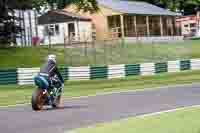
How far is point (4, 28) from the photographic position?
44.8m

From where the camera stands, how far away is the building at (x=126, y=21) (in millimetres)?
65375

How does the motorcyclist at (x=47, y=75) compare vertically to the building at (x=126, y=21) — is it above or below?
below

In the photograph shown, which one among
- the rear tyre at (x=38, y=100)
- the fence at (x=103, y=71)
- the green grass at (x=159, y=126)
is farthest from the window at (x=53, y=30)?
the green grass at (x=159, y=126)

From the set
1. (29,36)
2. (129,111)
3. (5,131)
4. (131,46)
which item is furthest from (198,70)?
(29,36)

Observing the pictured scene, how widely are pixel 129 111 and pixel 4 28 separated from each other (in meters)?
29.1

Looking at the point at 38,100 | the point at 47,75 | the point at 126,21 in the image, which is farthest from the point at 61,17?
the point at 38,100

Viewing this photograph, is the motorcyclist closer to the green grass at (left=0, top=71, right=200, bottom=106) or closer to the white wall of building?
the green grass at (left=0, top=71, right=200, bottom=106)

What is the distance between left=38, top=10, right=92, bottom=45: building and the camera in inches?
2574

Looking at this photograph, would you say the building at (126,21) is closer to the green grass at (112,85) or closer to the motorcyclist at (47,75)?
the green grass at (112,85)

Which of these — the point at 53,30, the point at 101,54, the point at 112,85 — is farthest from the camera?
the point at 53,30

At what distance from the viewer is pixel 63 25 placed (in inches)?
2611

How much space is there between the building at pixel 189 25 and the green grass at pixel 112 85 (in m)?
39.5

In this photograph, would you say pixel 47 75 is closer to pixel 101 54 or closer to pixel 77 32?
pixel 101 54

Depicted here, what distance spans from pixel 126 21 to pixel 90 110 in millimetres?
50176
